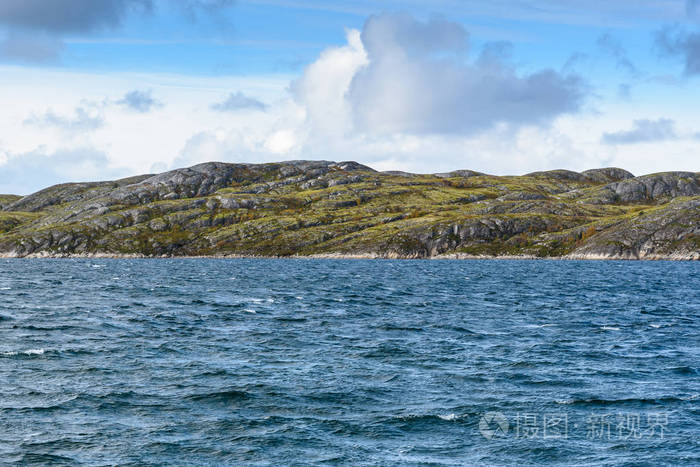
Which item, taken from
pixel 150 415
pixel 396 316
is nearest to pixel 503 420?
pixel 150 415

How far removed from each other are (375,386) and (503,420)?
24.5ft

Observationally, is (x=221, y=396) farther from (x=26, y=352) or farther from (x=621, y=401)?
(x=621, y=401)

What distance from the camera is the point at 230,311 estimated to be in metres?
62.8

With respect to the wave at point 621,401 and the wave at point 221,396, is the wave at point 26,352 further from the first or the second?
the wave at point 621,401

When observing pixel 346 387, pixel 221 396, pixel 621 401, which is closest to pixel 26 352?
pixel 221 396

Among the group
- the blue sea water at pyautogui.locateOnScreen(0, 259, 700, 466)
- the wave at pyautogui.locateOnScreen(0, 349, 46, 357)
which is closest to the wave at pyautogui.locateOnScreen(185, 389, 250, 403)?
the blue sea water at pyautogui.locateOnScreen(0, 259, 700, 466)

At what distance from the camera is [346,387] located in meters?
31.6

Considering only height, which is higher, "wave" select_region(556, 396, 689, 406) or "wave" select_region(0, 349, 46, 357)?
"wave" select_region(0, 349, 46, 357)

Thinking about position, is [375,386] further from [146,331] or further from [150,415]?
[146,331]

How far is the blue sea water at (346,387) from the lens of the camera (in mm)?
23047

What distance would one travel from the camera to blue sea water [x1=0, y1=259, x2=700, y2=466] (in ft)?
75.6

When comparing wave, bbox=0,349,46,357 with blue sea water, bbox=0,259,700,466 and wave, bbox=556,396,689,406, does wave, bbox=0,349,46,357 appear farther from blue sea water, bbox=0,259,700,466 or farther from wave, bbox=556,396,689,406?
wave, bbox=556,396,689,406

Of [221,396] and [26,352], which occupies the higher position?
[26,352]

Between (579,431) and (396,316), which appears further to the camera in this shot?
(396,316)
